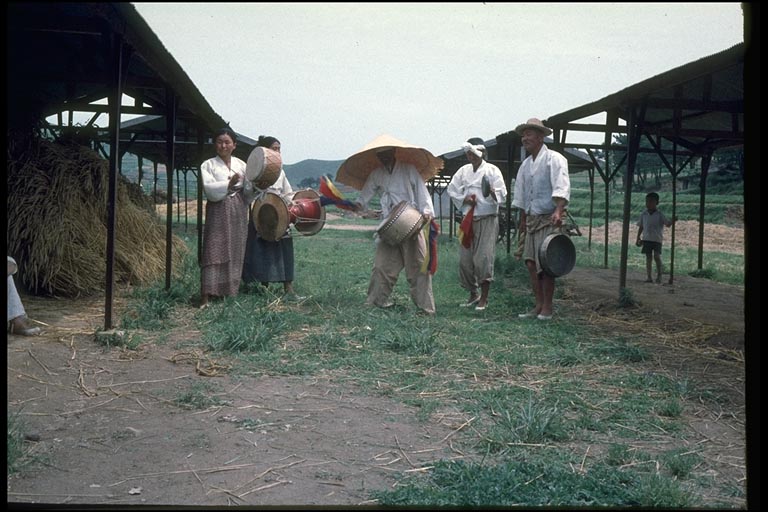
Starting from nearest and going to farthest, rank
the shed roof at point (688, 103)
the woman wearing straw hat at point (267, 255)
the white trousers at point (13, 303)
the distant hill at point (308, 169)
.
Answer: the white trousers at point (13, 303), the shed roof at point (688, 103), the woman wearing straw hat at point (267, 255), the distant hill at point (308, 169)

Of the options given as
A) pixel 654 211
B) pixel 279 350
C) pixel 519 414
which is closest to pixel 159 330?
pixel 279 350

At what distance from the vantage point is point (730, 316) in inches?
311

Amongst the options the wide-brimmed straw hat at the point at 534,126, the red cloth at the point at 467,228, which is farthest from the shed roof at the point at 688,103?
the red cloth at the point at 467,228

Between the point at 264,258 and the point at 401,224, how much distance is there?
1764 millimetres

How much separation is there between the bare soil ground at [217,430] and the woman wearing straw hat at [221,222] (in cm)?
140

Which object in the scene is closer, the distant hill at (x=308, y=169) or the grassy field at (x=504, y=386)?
the grassy field at (x=504, y=386)

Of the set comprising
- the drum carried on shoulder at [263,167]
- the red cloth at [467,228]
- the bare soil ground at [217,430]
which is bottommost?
the bare soil ground at [217,430]

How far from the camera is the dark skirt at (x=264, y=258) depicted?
25.5ft

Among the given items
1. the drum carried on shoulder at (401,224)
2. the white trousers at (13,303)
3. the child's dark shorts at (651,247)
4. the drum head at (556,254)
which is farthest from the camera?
the child's dark shorts at (651,247)

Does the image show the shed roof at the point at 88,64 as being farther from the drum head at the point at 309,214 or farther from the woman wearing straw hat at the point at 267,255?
the drum head at the point at 309,214

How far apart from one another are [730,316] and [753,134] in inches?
283

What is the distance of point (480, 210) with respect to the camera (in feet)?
24.8

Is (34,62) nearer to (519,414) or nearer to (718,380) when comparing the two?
(519,414)

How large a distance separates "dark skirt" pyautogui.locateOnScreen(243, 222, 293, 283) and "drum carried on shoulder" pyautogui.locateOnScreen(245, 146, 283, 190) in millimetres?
749
